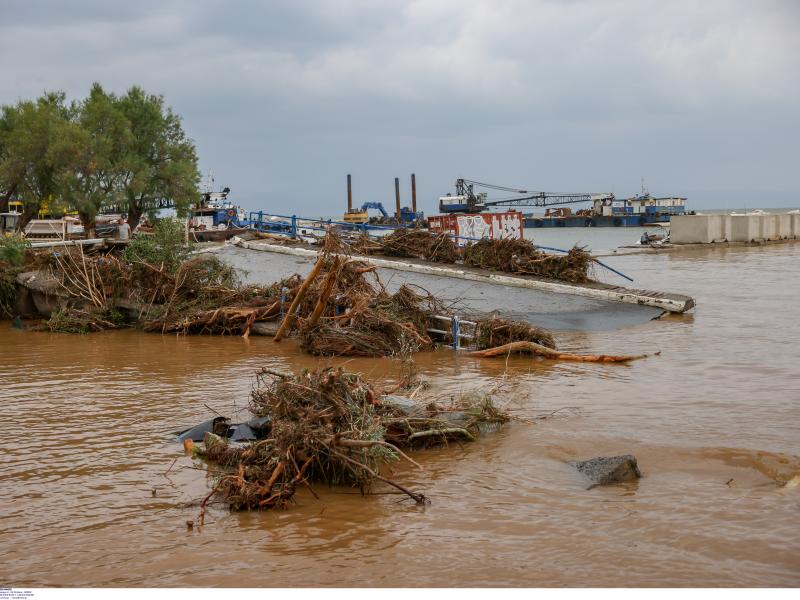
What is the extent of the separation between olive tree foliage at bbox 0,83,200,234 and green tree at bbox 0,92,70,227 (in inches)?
1.9

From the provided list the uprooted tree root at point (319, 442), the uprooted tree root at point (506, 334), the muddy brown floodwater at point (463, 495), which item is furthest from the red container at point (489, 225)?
the uprooted tree root at point (319, 442)

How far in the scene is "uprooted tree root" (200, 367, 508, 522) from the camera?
7.00 metres

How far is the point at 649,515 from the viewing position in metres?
6.66

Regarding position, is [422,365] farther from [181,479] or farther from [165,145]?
[165,145]

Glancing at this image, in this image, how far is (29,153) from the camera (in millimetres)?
41500

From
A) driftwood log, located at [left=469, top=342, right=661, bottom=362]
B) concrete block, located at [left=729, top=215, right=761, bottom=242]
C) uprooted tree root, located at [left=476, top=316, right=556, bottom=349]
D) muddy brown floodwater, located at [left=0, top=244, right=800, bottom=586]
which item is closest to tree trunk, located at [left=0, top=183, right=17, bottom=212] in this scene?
muddy brown floodwater, located at [left=0, top=244, right=800, bottom=586]

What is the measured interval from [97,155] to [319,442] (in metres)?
39.5

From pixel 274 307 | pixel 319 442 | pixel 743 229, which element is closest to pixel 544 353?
pixel 274 307

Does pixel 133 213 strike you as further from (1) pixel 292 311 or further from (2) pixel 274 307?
(1) pixel 292 311

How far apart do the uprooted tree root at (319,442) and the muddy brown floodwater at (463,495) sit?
0.17m

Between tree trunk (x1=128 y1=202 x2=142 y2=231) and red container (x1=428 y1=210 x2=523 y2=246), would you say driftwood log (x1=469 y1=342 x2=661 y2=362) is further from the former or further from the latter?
tree trunk (x1=128 y1=202 x2=142 y2=231)

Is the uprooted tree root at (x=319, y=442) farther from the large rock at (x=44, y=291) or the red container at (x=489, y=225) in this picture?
the red container at (x=489, y=225)

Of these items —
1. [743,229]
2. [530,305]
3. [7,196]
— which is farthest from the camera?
[743,229]

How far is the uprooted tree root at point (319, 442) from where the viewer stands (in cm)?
700
